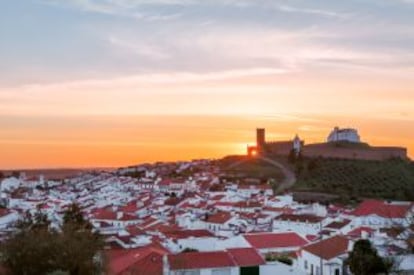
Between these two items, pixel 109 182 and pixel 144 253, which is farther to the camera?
pixel 109 182

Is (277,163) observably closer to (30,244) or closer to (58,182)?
(58,182)

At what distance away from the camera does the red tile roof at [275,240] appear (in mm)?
35469

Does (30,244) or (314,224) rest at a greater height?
(30,244)

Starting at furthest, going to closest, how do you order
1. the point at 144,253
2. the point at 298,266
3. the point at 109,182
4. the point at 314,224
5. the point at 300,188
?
the point at 109,182
the point at 300,188
the point at 314,224
the point at 298,266
the point at 144,253

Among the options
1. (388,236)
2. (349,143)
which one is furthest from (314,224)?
(349,143)

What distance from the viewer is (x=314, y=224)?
47.4 meters

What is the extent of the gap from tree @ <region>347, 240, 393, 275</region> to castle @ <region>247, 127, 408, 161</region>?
7275 cm

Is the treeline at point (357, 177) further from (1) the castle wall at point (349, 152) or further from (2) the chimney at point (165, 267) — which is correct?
(2) the chimney at point (165, 267)

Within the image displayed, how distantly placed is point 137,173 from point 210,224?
6297 cm

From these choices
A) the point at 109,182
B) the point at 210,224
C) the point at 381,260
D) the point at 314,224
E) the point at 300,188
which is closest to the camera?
the point at 381,260

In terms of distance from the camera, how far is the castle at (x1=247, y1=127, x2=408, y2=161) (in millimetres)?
100250

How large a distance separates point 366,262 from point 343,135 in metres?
87.6

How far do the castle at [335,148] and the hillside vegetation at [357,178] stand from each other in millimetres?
3416

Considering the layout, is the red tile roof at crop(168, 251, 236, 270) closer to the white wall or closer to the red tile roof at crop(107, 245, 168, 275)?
the red tile roof at crop(107, 245, 168, 275)
